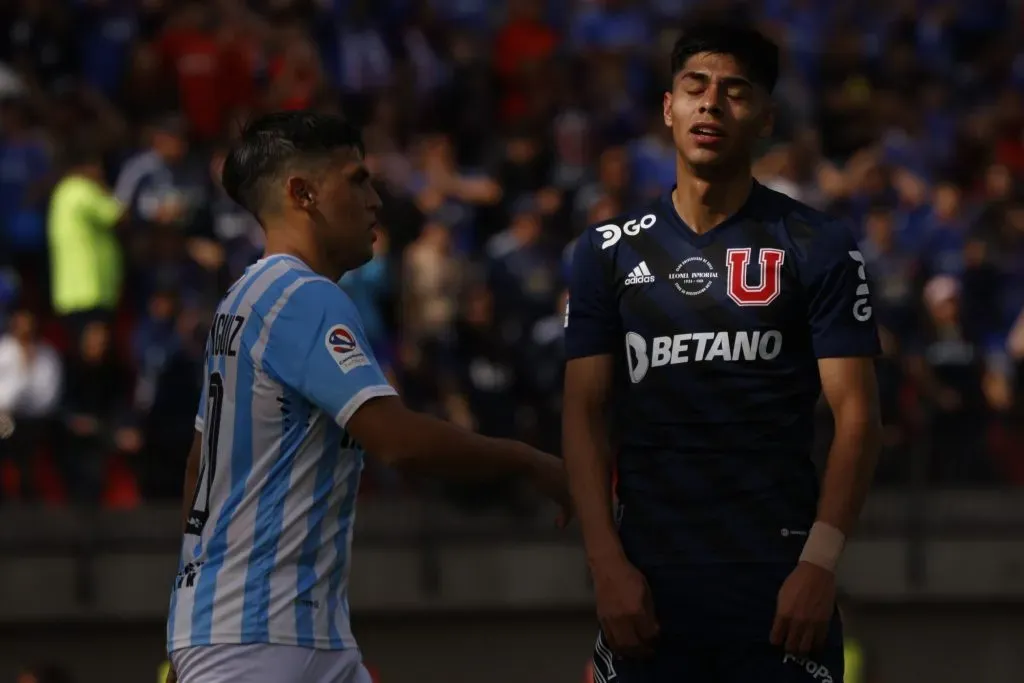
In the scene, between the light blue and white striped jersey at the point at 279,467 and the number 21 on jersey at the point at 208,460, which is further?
the number 21 on jersey at the point at 208,460

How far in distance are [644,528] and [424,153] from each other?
413 inches

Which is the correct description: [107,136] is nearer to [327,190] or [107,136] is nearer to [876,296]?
[876,296]

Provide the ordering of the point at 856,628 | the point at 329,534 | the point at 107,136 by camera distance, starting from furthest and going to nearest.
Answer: the point at 107,136, the point at 856,628, the point at 329,534

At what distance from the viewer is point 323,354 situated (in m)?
4.91

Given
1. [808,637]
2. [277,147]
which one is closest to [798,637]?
[808,637]

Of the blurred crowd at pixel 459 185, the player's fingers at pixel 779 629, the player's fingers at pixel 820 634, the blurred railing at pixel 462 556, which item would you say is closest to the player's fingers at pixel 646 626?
the player's fingers at pixel 779 629

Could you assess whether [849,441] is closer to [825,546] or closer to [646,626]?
[825,546]

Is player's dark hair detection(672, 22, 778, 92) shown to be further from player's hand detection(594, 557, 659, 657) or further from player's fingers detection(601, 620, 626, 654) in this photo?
player's fingers detection(601, 620, 626, 654)

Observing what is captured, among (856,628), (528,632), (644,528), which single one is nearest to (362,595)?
(528,632)

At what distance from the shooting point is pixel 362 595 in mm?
13438

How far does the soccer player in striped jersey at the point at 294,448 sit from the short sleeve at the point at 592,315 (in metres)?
0.35

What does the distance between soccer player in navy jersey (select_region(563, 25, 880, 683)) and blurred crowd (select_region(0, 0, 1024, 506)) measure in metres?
7.70

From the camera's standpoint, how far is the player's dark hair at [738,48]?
5277 millimetres

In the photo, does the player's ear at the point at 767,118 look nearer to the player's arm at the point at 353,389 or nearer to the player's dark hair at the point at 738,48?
the player's dark hair at the point at 738,48
